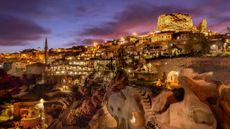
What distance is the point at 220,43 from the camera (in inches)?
1430

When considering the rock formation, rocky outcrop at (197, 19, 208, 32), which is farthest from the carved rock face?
rocky outcrop at (197, 19, 208, 32)

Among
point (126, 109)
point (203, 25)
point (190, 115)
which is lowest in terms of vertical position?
point (126, 109)

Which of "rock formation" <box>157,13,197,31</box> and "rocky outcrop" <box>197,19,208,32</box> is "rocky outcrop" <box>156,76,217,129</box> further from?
"rocky outcrop" <box>197,19,208,32</box>

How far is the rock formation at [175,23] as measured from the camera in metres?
71.3

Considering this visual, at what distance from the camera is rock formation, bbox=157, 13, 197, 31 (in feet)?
234

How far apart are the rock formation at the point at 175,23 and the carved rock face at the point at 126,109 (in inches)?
2388

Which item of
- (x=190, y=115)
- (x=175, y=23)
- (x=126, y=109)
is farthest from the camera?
(x=175, y=23)

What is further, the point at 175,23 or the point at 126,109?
the point at 175,23

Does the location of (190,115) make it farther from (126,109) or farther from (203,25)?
(203,25)

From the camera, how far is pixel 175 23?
71.7 metres

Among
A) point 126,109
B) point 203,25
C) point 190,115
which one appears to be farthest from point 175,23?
point 190,115

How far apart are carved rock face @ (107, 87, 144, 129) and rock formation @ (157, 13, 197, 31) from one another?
6064 cm

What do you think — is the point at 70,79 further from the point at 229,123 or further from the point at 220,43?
the point at 229,123

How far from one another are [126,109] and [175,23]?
63.5 meters
